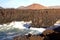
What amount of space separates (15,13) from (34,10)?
5.93 feet

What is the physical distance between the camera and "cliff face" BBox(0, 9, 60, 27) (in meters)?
14.1

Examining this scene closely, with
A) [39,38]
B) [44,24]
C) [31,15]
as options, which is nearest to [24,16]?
[31,15]

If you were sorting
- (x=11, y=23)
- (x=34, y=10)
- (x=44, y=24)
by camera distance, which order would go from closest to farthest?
1. (x=44, y=24)
2. (x=11, y=23)
3. (x=34, y=10)

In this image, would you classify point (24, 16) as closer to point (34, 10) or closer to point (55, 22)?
point (34, 10)

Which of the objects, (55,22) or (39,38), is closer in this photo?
(39,38)

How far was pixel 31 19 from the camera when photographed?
15516 mm

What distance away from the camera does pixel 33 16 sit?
52.6ft

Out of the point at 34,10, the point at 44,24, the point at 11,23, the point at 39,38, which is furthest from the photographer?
the point at 34,10

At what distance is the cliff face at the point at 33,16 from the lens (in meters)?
14.1

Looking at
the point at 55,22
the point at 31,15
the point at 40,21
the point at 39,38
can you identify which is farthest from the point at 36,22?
the point at 39,38

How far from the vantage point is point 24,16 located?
1628cm

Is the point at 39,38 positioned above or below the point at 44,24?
above

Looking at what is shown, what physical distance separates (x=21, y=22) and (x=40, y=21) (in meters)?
2.08

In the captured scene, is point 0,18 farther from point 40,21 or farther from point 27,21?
point 40,21
